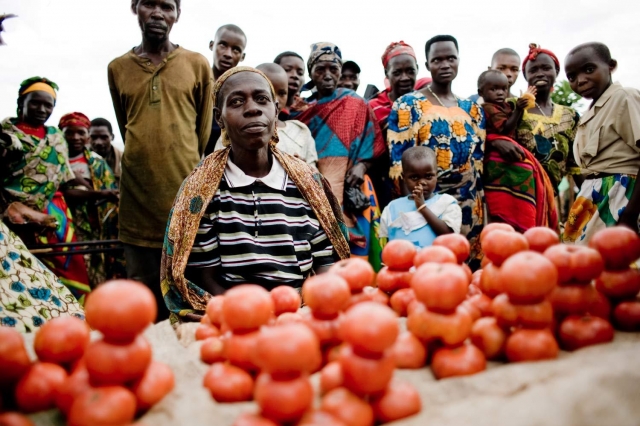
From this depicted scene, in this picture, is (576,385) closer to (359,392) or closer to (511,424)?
(511,424)

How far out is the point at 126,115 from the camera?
12.2 feet

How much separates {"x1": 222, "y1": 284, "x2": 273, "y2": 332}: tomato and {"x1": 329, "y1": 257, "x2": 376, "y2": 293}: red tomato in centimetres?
23

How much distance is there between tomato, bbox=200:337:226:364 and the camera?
1204 mm

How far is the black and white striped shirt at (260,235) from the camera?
2.34m


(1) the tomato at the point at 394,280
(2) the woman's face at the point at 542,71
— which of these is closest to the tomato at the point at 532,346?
(1) the tomato at the point at 394,280

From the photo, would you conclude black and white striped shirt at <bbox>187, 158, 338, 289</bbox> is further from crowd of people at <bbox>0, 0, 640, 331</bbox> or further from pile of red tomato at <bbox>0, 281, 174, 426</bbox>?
pile of red tomato at <bbox>0, 281, 174, 426</bbox>

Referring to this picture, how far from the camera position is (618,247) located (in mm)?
1130

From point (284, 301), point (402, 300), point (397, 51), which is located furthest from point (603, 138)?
point (284, 301)

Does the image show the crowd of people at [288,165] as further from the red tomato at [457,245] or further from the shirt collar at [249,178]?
the red tomato at [457,245]

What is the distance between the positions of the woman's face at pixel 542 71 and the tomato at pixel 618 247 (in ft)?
13.6

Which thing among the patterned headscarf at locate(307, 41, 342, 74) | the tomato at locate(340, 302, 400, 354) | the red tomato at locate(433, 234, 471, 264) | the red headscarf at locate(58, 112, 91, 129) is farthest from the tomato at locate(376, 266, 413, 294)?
the red headscarf at locate(58, 112, 91, 129)

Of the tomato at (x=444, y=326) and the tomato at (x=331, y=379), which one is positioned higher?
the tomato at (x=444, y=326)

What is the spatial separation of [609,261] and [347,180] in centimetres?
300

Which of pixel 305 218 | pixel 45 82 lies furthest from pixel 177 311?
pixel 45 82
